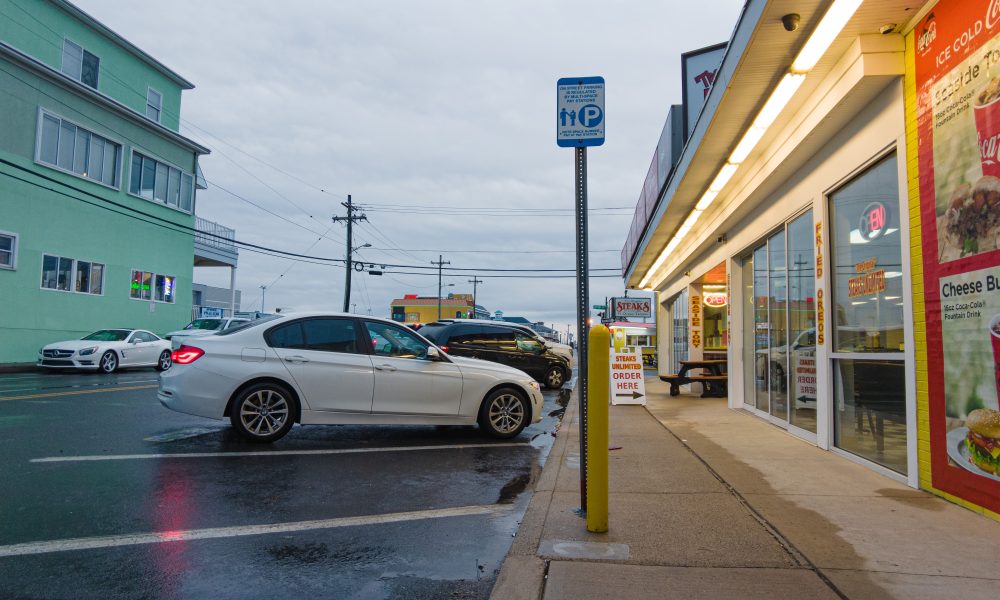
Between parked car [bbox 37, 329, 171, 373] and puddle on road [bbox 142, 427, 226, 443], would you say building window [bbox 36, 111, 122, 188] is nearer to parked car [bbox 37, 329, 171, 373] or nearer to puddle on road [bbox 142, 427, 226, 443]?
parked car [bbox 37, 329, 171, 373]

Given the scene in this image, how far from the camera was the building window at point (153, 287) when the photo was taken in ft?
83.5

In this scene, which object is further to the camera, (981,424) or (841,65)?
(841,65)

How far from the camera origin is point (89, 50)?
24.2 meters

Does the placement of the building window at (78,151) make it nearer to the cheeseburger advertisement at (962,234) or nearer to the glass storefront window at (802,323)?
the glass storefront window at (802,323)

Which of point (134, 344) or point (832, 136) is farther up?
point (832, 136)

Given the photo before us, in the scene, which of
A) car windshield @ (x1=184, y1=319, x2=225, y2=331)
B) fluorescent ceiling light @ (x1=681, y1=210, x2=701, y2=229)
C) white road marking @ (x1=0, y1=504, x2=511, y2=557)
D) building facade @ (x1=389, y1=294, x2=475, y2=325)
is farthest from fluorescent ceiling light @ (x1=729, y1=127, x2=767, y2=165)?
building facade @ (x1=389, y1=294, x2=475, y2=325)

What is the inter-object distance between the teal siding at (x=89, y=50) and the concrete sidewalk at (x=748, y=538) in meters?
24.3

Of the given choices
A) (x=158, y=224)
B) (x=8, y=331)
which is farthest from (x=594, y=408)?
(x=158, y=224)

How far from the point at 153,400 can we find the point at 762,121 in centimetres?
1032

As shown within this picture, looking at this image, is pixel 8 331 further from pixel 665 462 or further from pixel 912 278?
pixel 912 278

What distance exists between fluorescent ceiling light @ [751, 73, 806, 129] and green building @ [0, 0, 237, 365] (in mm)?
21242

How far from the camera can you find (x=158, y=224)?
86.8ft

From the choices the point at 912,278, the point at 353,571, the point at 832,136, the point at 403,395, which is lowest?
the point at 353,571

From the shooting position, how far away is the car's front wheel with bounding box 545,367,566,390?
1711cm
